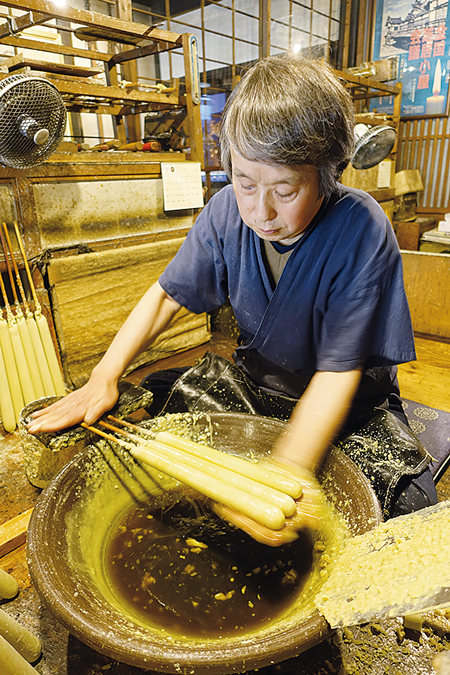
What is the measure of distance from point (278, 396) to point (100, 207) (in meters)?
1.94

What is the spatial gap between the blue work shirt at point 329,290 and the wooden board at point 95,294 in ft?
4.67

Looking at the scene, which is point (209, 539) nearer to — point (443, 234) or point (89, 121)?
point (89, 121)

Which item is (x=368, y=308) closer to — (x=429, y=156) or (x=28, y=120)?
(x=28, y=120)

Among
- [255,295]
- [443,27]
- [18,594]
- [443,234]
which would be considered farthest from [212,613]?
[443,27]

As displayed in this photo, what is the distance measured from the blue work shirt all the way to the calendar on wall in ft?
5.58

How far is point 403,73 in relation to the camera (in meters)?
7.18

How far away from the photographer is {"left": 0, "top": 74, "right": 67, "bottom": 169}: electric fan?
6.90ft

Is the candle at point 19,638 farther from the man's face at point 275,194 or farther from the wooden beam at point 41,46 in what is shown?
the wooden beam at point 41,46

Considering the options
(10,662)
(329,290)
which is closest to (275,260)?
(329,290)

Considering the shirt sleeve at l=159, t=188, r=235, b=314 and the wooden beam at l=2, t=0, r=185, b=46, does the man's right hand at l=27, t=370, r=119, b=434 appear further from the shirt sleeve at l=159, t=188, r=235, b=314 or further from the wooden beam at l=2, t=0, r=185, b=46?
the wooden beam at l=2, t=0, r=185, b=46

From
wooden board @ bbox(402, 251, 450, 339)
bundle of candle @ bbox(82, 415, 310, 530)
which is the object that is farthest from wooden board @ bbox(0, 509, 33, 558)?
wooden board @ bbox(402, 251, 450, 339)

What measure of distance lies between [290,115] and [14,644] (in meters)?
1.55

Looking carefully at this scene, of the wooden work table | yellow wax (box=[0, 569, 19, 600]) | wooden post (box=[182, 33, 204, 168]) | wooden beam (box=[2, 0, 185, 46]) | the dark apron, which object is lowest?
the wooden work table

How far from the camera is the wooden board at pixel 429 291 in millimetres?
3938
